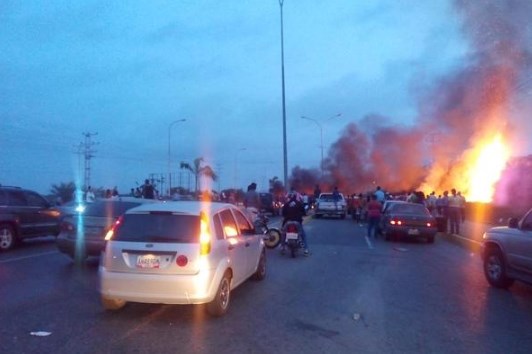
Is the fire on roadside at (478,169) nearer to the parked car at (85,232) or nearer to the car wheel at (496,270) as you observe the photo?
the car wheel at (496,270)

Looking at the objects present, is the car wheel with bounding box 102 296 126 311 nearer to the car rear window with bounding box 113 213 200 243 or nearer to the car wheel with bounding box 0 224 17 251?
the car rear window with bounding box 113 213 200 243

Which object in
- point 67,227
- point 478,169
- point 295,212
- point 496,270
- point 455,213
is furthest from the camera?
point 478,169

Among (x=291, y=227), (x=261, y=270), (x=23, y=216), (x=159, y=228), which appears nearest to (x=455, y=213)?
(x=291, y=227)

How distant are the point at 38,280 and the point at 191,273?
420 cm

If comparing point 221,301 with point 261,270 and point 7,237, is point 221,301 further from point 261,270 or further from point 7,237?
point 7,237

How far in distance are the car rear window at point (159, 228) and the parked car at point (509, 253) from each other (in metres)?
5.17

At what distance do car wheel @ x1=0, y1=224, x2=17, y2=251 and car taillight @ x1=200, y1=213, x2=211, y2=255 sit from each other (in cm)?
913

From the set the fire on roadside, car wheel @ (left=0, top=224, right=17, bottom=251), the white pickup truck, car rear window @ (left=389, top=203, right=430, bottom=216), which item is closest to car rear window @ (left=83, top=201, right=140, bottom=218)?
car wheel @ (left=0, top=224, right=17, bottom=251)

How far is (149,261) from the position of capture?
21.3ft

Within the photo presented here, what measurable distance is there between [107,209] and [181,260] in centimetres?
549

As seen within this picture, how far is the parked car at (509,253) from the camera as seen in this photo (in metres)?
8.16

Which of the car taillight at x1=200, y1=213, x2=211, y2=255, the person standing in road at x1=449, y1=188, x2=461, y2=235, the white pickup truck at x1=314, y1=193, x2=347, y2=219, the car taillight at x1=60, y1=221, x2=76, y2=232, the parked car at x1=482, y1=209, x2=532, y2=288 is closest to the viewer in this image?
the car taillight at x1=200, y1=213, x2=211, y2=255

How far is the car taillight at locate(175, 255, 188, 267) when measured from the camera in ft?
21.1

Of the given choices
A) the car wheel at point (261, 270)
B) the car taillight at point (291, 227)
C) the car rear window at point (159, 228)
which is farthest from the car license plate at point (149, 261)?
the car taillight at point (291, 227)
